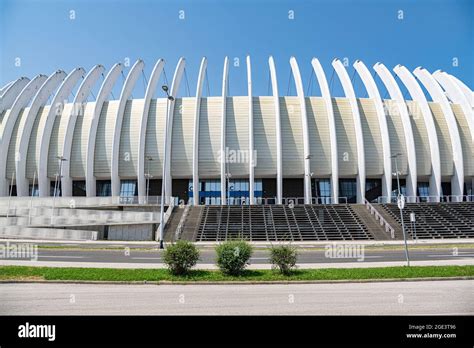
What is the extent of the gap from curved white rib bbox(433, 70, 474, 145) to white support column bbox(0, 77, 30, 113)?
7020 cm

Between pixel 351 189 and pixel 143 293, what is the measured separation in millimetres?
43365

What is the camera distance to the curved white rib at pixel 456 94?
151 ft

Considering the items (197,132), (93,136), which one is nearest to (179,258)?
(197,132)

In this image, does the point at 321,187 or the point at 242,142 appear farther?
the point at 321,187

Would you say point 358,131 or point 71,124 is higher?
point 71,124

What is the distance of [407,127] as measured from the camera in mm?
43594

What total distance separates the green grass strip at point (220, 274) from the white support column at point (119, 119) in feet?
102

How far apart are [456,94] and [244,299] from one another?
179 ft

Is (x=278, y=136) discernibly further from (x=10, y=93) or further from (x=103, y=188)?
(x=10, y=93)

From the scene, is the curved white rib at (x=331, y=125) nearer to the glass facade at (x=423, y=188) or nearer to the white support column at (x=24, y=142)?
the glass facade at (x=423, y=188)

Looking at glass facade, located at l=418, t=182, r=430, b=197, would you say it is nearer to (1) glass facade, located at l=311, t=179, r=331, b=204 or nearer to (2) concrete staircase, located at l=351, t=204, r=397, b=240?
(1) glass facade, located at l=311, t=179, r=331, b=204

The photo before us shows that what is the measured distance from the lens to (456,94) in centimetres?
4834

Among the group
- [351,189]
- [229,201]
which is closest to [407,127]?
[351,189]

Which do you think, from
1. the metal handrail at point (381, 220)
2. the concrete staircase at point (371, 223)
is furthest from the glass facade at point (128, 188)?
the metal handrail at point (381, 220)
